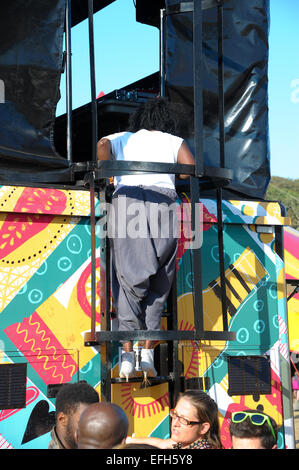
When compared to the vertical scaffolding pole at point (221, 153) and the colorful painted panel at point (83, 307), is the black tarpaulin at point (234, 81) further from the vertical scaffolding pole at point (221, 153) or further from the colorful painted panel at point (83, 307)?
the colorful painted panel at point (83, 307)

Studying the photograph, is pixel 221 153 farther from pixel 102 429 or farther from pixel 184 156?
pixel 102 429

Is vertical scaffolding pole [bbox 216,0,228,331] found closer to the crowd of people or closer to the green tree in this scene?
the crowd of people

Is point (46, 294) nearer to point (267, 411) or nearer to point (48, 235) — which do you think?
point (48, 235)

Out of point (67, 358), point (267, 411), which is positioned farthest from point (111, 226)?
point (267, 411)

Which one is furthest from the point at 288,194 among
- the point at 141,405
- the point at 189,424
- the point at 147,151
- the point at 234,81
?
the point at 189,424

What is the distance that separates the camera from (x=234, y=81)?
15.9ft

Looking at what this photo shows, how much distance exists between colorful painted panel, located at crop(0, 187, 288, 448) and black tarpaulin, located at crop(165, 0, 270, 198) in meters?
0.48

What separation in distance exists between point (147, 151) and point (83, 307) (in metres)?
0.96

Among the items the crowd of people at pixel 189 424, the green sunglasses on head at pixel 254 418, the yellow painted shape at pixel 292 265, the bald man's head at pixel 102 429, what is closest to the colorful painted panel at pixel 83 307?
the crowd of people at pixel 189 424

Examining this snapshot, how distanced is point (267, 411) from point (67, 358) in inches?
51.5

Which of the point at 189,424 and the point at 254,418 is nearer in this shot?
the point at 254,418

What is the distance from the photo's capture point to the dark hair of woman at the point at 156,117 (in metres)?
4.19

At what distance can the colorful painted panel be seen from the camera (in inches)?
145

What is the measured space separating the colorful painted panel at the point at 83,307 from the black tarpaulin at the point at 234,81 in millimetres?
477
